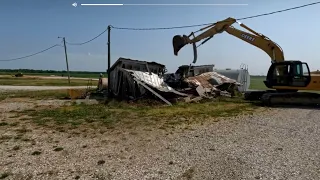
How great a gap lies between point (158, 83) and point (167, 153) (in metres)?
14.8

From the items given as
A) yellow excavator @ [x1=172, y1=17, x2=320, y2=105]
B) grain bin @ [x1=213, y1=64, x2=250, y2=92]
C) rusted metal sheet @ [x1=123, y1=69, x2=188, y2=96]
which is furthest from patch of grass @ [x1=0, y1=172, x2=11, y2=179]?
grain bin @ [x1=213, y1=64, x2=250, y2=92]

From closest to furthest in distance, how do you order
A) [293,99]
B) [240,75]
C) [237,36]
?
[293,99], [237,36], [240,75]

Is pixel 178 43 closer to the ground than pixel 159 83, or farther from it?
farther from it

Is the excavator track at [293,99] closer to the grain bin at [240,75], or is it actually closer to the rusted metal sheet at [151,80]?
the rusted metal sheet at [151,80]

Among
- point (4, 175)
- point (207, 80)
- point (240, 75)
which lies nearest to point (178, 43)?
point (207, 80)

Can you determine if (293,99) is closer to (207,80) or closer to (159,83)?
(207,80)

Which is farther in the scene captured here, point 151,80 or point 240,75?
point 240,75

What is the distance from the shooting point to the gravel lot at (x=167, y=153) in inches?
240

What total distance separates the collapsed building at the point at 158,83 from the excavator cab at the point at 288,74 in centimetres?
482

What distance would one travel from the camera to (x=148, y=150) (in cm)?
778

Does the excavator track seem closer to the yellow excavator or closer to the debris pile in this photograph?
the yellow excavator

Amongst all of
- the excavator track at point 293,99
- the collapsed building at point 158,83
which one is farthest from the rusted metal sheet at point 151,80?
the excavator track at point 293,99

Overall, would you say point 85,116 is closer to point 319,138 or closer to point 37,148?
point 37,148

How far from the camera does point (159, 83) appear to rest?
22.3 metres
